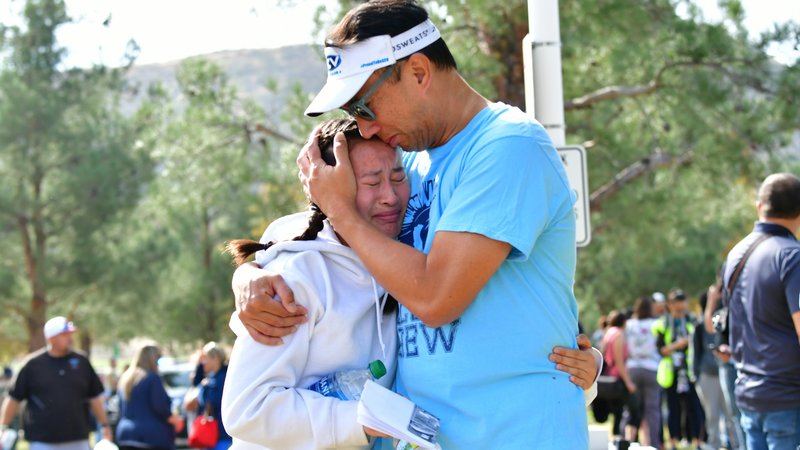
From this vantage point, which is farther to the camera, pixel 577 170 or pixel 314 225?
pixel 577 170

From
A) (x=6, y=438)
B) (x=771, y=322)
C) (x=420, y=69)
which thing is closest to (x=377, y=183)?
(x=420, y=69)

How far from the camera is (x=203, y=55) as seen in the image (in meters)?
17.0

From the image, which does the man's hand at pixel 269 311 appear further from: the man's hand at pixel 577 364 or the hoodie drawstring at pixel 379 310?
the man's hand at pixel 577 364

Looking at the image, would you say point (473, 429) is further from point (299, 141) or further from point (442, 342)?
point (299, 141)

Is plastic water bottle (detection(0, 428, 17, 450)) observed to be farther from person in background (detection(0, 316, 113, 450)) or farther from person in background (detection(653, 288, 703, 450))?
person in background (detection(653, 288, 703, 450))

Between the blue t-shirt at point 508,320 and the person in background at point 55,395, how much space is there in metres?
8.36

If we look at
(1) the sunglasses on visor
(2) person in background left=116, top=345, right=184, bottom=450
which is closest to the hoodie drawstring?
(1) the sunglasses on visor

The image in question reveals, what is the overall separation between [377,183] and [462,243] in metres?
0.45

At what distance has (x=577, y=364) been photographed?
2.96 m

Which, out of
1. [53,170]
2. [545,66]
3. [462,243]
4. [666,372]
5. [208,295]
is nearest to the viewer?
[462,243]

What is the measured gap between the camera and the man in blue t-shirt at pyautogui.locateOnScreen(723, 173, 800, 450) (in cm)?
539

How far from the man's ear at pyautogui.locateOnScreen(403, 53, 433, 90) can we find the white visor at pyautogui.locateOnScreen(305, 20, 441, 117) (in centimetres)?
2

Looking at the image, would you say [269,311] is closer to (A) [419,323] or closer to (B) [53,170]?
(A) [419,323]

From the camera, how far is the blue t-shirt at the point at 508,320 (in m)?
2.84
